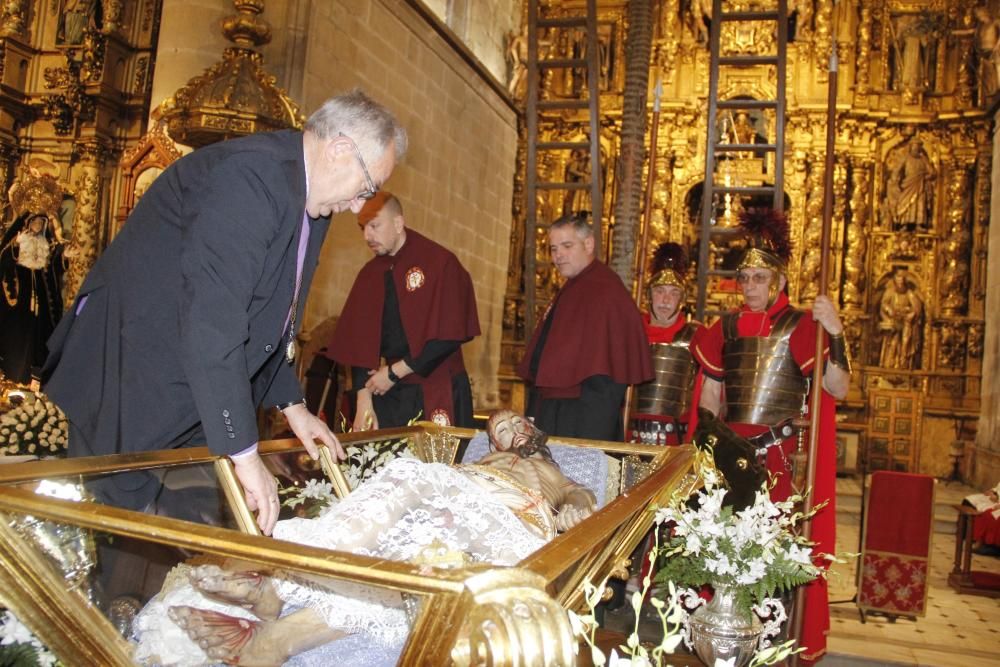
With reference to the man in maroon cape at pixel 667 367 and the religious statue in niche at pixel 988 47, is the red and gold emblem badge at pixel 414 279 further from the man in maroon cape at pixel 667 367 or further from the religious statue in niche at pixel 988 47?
the religious statue in niche at pixel 988 47

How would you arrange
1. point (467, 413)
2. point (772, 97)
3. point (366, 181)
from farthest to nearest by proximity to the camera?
point (772, 97) < point (467, 413) < point (366, 181)

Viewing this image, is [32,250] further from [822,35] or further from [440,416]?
[822,35]

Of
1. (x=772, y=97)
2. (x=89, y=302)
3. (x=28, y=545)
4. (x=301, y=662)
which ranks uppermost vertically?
(x=772, y=97)

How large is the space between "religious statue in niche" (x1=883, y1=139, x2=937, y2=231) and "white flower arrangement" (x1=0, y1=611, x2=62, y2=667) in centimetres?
1379

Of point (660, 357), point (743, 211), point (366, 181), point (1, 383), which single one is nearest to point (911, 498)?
point (660, 357)

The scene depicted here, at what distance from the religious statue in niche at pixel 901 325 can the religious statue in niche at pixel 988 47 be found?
2990mm

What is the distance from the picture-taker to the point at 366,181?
82.3 inches

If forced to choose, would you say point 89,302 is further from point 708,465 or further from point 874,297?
point 874,297

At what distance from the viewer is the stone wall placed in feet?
34.4

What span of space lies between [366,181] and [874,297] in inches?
496

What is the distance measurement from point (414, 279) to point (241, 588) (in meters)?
3.32

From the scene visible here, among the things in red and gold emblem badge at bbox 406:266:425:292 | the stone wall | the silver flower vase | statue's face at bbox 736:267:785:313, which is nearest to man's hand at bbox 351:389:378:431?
red and gold emblem badge at bbox 406:266:425:292

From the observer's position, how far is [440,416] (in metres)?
4.62

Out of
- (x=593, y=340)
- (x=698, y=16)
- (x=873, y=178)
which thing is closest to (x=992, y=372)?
(x=873, y=178)
